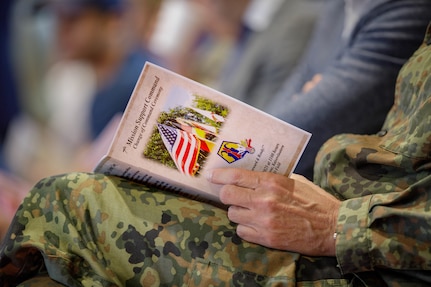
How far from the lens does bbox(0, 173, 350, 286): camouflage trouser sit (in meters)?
0.91

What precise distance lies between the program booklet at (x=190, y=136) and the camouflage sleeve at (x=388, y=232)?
124mm

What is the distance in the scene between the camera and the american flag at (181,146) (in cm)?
94

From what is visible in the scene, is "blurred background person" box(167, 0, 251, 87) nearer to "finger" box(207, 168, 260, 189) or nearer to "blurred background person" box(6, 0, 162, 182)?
"blurred background person" box(6, 0, 162, 182)

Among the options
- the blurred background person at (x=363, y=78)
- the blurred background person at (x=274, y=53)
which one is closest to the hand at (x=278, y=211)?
the blurred background person at (x=363, y=78)

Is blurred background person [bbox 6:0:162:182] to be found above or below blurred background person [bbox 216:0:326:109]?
below

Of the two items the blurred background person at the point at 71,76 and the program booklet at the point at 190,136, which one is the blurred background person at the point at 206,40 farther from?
the program booklet at the point at 190,136

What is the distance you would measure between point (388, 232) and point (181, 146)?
31cm

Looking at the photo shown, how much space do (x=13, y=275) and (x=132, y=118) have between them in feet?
0.90

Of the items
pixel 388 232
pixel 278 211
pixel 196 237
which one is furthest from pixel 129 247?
pixel 388 232

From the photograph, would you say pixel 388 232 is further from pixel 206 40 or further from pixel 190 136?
pixel 206 40

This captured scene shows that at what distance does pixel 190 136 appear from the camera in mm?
941

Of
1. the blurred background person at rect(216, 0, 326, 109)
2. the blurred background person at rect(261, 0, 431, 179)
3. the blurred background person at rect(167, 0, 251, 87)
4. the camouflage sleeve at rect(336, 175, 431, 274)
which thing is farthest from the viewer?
the blurred background person at rect(167, 0, 251, 87)

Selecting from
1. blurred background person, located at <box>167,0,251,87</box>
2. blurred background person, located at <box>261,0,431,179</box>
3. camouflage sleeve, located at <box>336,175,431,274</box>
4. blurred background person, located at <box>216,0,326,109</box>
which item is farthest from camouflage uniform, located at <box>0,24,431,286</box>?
blurred background person, located at <box>167,0,251,87</box>

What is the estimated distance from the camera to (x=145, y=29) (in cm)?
259
